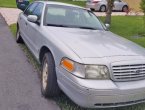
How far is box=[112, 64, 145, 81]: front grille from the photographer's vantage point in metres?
4.48

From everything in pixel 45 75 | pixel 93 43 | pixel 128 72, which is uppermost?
pixel 93 43

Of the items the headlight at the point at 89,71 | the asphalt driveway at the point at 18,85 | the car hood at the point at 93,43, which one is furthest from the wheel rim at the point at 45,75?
the headlight at the point at 89,71

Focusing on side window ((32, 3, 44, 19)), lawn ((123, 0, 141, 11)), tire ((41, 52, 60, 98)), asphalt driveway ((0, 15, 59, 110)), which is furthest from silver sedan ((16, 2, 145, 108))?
lawn ((123, 0, 141, 11))

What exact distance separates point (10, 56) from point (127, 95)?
447 centimetres

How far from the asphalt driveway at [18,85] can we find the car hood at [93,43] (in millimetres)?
1042

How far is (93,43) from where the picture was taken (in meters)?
5.16

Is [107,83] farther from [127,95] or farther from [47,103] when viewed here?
[47,103]

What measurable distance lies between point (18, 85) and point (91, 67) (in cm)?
199

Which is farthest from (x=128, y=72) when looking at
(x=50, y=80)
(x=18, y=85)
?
(x=18, y=85)

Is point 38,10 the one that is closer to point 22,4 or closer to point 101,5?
point 22,4

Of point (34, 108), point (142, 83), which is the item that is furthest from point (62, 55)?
point (142, 83)

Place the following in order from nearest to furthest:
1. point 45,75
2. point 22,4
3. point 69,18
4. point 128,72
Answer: point 128,72 < point 45,75 < point 69,18 < point 22,4

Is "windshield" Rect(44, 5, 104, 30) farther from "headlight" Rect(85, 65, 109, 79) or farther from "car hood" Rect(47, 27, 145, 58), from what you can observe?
"headlight" Rect(85, 65, 109, 79)

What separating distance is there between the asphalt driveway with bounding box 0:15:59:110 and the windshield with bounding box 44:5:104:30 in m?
1.21
